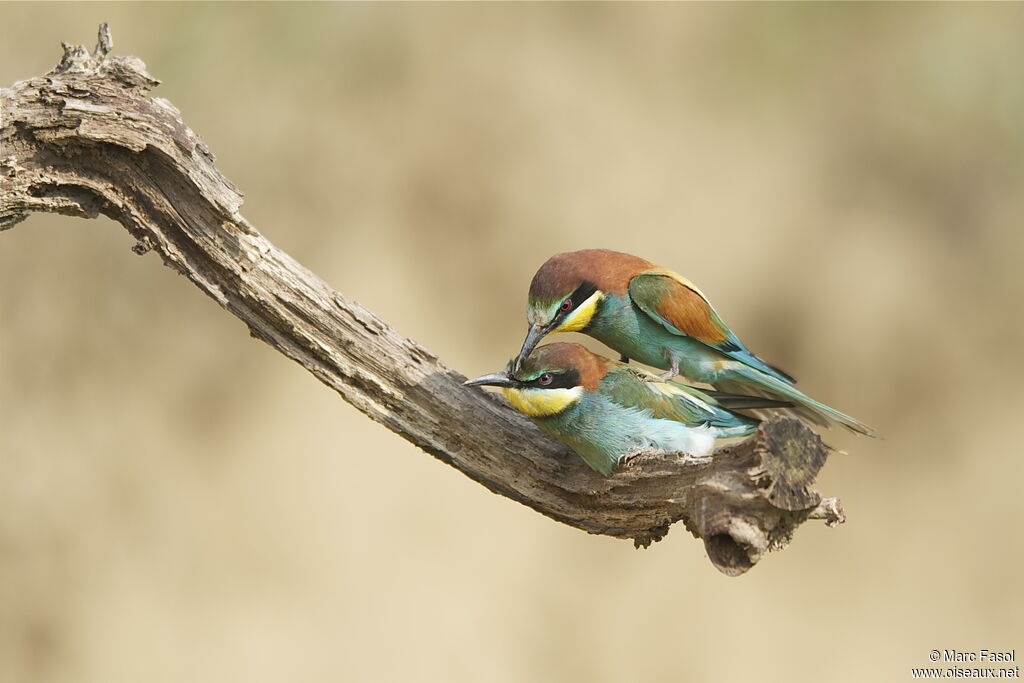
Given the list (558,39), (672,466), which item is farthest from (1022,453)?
(672,466)

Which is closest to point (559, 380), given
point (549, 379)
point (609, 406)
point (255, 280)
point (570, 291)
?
point (549, 379)

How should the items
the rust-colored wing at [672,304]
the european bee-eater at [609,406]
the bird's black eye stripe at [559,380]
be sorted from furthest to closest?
the rust-colored wing at [672,304]
the bird's black eye stripe at [559,380]
the european bee-eater at [609,406]

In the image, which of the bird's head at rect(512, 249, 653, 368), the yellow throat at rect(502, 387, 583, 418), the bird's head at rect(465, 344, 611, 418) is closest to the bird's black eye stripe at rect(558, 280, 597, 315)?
the bird's head at rect(512, 249, 653, 368)

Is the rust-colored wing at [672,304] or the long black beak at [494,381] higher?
the rust-colored wing at [672,304]

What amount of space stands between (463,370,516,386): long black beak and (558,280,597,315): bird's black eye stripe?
287 mm

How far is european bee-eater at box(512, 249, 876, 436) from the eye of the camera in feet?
8.60

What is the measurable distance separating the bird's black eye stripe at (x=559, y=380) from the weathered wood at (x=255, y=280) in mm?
97

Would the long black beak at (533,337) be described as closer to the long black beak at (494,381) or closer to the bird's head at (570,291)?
the bird's head at (570,291)

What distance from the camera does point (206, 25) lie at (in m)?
3.91

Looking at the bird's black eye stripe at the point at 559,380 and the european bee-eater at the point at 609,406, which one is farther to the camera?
the bird's black eye stripe at the point at 559,380

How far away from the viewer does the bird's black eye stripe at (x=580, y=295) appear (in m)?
2.62

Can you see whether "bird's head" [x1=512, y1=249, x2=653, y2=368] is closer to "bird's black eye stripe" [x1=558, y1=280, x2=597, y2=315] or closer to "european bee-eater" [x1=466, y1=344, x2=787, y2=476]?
"bird's black eye stripe" [x1=558, y1=280, x2=597, y2=315]

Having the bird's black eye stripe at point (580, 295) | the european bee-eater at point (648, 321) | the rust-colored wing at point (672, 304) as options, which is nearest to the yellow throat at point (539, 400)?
the european bee-eater at point (648, 321)

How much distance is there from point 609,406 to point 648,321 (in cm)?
42
